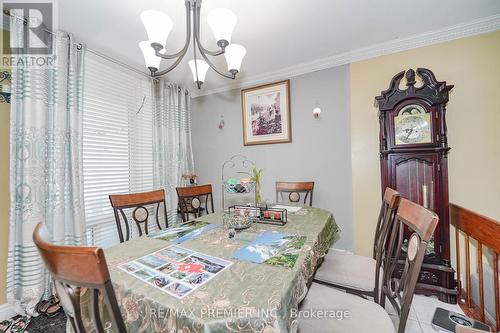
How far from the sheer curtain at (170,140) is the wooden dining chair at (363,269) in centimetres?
228

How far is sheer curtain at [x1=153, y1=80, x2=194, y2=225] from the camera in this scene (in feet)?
9.69

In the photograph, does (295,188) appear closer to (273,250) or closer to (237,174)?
(237,174)

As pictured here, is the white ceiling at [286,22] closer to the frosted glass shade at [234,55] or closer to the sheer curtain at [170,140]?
the frosted glass shade at [234,55]

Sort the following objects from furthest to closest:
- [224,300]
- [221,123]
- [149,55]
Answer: [221,123]
[149,55]
[224,300]

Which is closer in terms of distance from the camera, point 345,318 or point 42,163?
point 345,318

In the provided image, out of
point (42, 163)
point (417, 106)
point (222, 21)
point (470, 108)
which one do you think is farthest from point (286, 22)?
point (42, 163)

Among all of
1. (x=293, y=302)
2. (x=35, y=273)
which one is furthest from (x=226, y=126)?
(x=293, y=302)

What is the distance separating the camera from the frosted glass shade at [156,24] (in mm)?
1199

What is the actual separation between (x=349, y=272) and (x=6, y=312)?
2744mm

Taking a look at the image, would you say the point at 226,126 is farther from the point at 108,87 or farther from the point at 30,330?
the point at 30,330

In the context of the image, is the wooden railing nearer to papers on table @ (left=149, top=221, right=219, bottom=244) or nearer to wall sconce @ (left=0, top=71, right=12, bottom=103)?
papers on table @ (left=149, top=221, right=219, bottom=244)

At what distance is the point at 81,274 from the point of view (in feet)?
1.81

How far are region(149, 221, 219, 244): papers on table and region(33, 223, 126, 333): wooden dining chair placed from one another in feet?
2.04

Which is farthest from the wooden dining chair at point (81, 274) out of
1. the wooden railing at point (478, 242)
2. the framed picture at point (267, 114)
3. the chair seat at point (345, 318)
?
the framed picture at point (267, 114)
